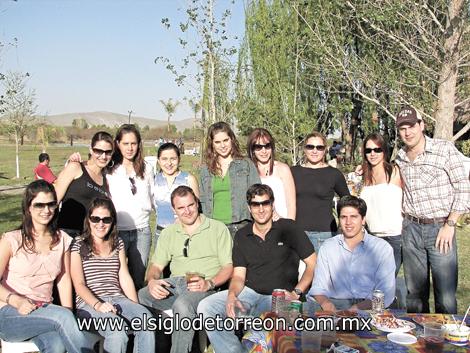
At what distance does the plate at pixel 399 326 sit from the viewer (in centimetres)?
272

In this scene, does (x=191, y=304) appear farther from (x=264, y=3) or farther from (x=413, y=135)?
(x=264, y=3)

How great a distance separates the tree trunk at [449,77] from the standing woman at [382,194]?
4668 mm

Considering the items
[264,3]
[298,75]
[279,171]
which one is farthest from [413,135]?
[264,3]

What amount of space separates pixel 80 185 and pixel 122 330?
4.51 ft

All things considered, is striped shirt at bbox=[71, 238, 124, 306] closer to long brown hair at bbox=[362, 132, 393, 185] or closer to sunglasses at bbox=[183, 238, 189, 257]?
sunglasses at bbox=[183, 238, 189, 257]

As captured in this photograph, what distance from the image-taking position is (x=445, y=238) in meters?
3.85

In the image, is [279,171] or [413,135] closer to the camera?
[413,135]

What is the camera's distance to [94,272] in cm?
397

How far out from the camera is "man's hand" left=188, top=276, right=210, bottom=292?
3.98m

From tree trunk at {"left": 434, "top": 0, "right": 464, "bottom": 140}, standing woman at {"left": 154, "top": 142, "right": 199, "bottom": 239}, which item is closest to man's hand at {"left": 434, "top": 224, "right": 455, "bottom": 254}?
standing woman at {"left": 154, "top": 142, "right": 199, "bottom": 239}

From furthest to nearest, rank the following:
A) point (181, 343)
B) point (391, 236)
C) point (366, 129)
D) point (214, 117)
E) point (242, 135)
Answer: point (366, 129)
point (242, 135)
point (214, 117)
point (391, 236)
point (181, 343)

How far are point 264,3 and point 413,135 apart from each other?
11312 mm

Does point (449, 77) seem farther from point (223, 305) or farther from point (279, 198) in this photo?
point (223, 305)

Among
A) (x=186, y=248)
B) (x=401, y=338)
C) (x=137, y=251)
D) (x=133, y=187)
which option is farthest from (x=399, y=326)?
(x=133, y=187)
